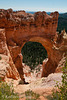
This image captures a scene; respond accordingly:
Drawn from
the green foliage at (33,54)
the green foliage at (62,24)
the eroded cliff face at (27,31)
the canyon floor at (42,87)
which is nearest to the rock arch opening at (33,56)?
the green foliage at (33,54)

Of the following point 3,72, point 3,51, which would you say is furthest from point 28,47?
point 3,72

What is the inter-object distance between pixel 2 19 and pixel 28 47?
63.4 feet

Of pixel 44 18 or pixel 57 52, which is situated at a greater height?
pixel 44 18

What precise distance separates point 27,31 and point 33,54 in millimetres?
14856

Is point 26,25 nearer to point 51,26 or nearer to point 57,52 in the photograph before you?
point 51,26

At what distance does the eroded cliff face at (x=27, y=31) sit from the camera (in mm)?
10383

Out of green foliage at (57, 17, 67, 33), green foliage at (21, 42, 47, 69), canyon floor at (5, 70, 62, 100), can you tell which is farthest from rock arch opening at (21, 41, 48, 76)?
canyon floor at (5, 70, 62, 100)

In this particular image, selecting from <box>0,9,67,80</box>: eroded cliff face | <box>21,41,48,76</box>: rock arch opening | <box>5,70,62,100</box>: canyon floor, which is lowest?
<box>21,41,48,76</box>: rock arch opening

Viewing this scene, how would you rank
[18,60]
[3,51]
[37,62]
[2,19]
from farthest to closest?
[37,62]
[18,60]
[2,19]
[3,51]

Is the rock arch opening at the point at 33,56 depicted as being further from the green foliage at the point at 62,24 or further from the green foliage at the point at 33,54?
the green foliage at the point at 62,24

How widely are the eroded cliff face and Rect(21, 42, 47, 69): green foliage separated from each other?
11.0 meters

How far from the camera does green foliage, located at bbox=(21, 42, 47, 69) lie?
79.7 feet

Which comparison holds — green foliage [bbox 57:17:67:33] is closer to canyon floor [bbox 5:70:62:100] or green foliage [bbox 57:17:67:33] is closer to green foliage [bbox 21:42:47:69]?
green foliage [bbox 21:42:47:69]

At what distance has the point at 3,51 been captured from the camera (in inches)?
324
